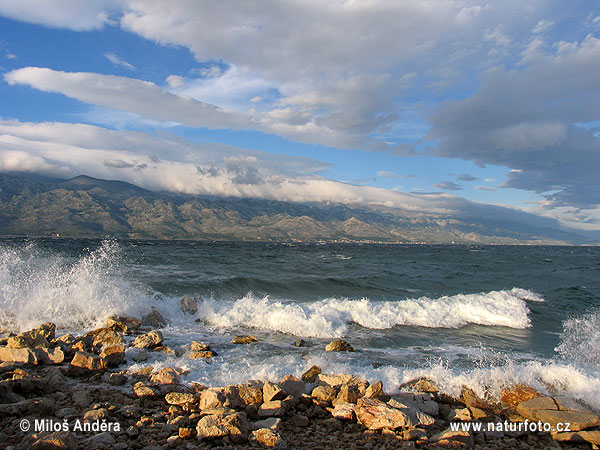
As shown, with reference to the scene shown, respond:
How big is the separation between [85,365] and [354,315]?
1353 cm

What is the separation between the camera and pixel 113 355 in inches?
400

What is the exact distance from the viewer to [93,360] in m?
9.38

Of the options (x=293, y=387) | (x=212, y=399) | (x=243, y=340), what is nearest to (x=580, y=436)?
(x=293, y=387)

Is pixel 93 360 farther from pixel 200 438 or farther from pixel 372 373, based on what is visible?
pixel 372 373

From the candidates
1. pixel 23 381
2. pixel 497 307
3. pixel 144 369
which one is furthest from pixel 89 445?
pixel 497 307

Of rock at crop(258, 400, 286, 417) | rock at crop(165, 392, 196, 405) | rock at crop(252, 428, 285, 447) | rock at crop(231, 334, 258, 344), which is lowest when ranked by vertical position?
rock at crop(231, 334, 258, 344)

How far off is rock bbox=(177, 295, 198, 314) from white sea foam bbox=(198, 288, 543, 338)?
0.35 meters

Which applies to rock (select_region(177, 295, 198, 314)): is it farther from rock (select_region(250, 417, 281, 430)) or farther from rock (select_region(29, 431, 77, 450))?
rock (select_region(29, 431, 77, 450))

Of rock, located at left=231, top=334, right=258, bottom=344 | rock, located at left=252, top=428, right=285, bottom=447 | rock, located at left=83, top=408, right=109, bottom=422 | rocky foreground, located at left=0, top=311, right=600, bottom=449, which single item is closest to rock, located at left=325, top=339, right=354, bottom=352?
rock, located at left=231, top=334, right=258, bottom=344

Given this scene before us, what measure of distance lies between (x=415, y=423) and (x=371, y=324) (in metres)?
11.6

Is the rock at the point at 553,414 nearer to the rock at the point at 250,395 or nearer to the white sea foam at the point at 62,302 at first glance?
the rock at the point at 250,395

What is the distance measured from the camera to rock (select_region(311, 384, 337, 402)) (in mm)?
8133

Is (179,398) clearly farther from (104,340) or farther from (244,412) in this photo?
(104,340)

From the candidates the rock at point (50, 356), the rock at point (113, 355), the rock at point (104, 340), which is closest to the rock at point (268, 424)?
the rock at point (113, 355)
